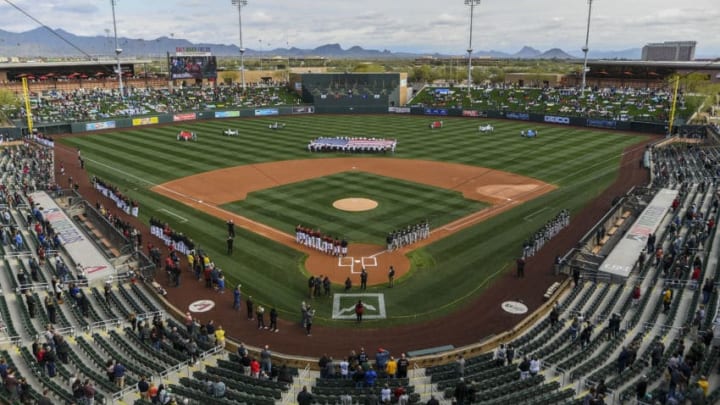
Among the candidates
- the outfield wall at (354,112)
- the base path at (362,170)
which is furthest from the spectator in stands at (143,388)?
the outfield wall at (354,112)

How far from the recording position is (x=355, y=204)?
117 ft

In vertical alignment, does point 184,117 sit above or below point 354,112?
below

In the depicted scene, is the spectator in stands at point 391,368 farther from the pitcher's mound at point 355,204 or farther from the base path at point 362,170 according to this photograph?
the pitcher's mound at point 355,204

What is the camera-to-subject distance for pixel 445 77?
148 meters

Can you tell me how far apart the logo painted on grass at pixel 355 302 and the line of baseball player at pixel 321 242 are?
4290 mm

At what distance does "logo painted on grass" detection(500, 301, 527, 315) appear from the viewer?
21.7 metres

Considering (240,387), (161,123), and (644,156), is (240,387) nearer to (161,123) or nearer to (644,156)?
(644,156)

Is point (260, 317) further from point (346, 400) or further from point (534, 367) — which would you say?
point (534, 367)

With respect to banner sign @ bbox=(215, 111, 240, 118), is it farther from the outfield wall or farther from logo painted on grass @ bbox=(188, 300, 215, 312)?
logo painted on grass @ bbox=(188, 300, 215, 312)

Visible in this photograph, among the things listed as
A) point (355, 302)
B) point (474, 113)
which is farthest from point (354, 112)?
point (355, 302)

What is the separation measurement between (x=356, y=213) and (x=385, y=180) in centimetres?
898

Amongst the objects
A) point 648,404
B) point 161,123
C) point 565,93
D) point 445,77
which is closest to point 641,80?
point 565,93

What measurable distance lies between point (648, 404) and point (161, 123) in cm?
7243


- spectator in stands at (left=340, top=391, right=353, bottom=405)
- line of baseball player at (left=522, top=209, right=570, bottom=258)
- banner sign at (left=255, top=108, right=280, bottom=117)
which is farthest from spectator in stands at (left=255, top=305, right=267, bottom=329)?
banner sign at (left=255, top=108, right=280, bottom=117)
